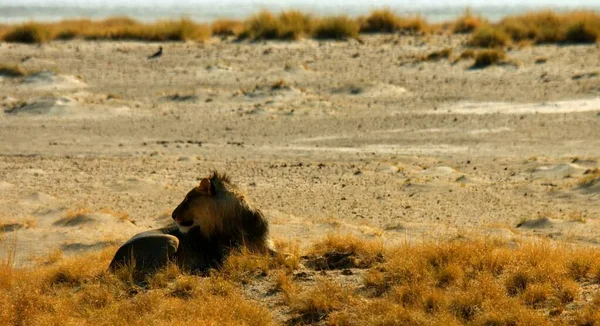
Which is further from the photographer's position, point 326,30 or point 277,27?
point 326,30

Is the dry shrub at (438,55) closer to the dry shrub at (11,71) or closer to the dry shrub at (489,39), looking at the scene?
the dry shrub at (489,39)

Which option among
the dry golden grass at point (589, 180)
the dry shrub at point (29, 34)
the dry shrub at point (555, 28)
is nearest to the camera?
the dry golden grass at point (589, 180)

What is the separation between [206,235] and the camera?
1024 centimetres

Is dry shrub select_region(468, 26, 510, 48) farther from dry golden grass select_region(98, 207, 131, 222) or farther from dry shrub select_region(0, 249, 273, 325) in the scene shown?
dry shrub select_region(0, 249, 273, 325)

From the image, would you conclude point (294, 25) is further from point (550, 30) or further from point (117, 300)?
point (117, 300)

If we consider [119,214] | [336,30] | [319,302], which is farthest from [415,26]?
[319,302]

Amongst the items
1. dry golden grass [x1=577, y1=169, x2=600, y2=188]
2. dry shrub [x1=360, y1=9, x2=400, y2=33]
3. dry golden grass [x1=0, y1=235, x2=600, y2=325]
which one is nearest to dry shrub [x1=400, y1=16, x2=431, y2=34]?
dry shrub [x1=360, y1=9, x2=400, y2=33]

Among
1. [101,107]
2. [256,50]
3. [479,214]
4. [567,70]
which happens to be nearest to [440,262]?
[479,214]

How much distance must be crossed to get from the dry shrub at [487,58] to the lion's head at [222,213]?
1832 centimetres

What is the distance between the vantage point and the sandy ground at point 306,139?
45.9 ft

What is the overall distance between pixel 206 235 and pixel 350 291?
1.69 m

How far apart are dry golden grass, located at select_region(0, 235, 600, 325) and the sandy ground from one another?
180cm

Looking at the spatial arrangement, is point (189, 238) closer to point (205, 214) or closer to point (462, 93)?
point (205, 214)

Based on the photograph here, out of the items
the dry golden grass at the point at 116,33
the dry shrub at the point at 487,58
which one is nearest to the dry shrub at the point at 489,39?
the dry shrub at the point at 487,58
